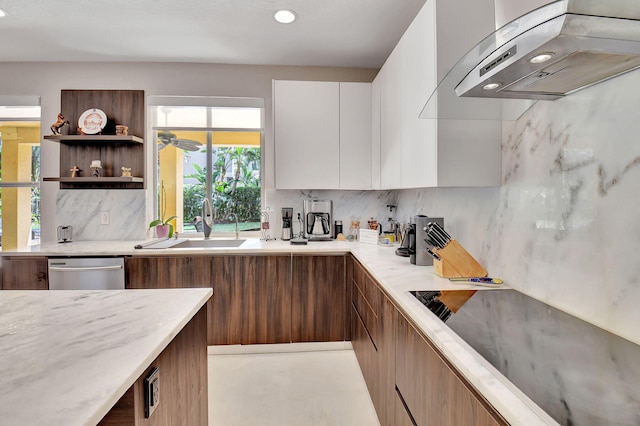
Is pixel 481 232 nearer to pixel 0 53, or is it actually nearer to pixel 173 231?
pixel 173 231

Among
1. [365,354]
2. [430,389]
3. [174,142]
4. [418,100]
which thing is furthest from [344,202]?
[430,389]

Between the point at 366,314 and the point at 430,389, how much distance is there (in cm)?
109

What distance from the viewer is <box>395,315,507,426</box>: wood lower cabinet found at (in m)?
0.86

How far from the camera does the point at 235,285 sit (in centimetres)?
281

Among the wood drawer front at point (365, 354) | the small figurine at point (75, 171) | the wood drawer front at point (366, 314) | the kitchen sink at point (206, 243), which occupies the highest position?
the small figurine at point (75, 171)

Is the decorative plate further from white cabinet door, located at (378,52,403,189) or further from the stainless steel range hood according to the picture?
the stainless steel range hood

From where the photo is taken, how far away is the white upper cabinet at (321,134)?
10.0 feet

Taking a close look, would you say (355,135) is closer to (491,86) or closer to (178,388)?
(491,86)

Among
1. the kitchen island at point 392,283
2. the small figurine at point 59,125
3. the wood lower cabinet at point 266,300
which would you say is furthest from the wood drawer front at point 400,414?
the small figurine at point 59,125

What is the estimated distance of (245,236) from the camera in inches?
140

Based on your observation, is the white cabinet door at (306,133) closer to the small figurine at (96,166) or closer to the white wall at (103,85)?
the white wall at (103,85)

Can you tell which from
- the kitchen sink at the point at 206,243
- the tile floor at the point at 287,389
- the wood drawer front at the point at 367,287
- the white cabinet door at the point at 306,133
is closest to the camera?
the wood drawer front at the point at 367,287

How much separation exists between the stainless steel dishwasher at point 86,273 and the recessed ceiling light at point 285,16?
2.23 meters

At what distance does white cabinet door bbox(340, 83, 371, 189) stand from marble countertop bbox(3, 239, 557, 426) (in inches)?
23.8
